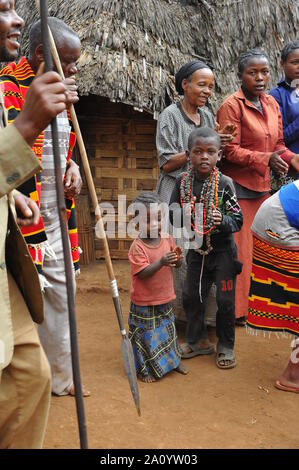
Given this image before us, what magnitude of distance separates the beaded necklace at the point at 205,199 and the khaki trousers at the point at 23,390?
1941 mm

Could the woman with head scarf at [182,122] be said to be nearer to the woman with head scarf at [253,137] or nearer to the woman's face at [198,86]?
the woman's face at [198,86]

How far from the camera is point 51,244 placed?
3465 millimetres

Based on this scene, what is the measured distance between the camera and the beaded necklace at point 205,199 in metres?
3.89

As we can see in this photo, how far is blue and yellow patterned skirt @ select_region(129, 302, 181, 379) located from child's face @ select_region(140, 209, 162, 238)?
1.69 feet

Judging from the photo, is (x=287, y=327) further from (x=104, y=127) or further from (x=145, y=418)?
(x=104, y=127)

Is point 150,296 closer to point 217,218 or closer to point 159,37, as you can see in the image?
point 217,218

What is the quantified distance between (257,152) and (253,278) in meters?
1.15

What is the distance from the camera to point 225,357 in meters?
4.13

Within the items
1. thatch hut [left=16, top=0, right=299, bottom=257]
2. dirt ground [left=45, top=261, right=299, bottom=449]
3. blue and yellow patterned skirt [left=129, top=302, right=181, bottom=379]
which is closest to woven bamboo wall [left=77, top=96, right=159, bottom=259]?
thatch hut [left=16, top=0, right=299, bottom=257]

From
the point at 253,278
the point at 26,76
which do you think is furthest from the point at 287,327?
the point at 26,76

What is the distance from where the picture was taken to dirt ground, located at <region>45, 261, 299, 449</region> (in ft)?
10.3

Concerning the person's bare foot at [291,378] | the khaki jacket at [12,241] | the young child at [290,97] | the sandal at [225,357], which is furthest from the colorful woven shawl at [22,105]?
the young child at [290,97]

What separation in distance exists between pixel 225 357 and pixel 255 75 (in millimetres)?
2231

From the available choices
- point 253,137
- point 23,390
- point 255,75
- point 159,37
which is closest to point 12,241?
point 23,390
